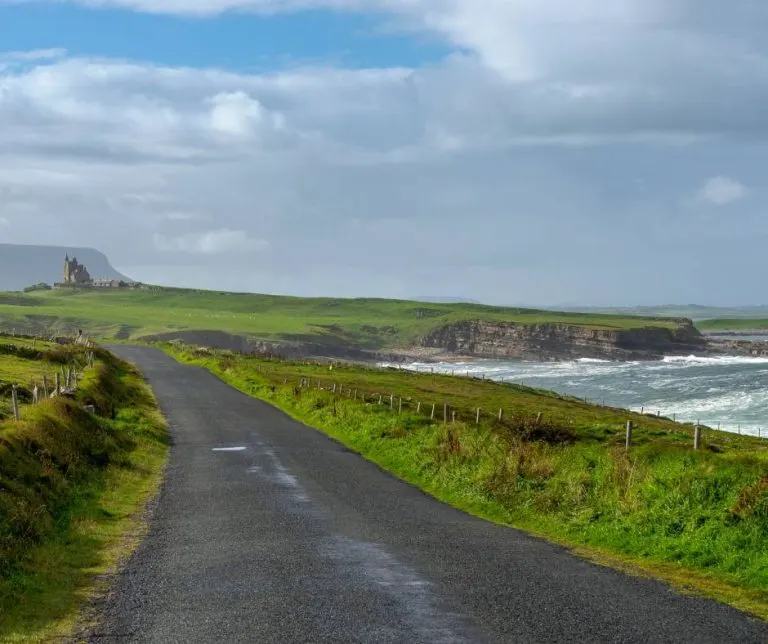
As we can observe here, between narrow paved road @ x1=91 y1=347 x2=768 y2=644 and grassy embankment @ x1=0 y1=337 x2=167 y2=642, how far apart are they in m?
0.79

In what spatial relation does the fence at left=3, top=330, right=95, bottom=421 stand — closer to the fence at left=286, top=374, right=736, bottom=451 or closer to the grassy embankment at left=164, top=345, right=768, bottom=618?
the grassy embankment at left=164, top=345, right=768, bottom=618

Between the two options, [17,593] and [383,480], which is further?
[383,480]

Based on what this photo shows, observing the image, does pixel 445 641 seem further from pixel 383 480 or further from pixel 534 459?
pixel 383 480

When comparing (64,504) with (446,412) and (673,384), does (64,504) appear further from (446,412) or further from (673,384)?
(673,384)

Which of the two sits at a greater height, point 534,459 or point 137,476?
point 534,459

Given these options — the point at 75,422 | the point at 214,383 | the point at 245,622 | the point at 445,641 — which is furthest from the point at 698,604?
the point at 214,383

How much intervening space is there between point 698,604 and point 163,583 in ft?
28.7

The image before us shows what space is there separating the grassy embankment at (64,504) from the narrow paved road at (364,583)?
0.79m

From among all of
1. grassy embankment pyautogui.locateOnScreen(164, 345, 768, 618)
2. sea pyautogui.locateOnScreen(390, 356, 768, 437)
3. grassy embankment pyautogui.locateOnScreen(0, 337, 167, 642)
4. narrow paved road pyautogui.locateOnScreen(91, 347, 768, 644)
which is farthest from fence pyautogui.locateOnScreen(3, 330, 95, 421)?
sea pyautogui.locateOnScreen(390, 356, 768, 437)

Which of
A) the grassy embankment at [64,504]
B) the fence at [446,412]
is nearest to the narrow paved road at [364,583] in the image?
the grassy embankment at [64,504]

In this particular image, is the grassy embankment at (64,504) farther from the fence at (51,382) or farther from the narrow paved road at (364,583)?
the fence at (51,382)

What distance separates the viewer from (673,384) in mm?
134125

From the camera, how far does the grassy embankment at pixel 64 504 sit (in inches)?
558

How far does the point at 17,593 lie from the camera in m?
14.3
